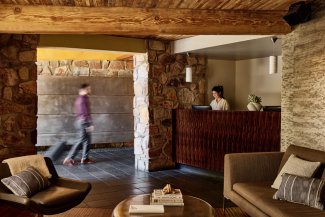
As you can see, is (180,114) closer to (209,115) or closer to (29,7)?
(209,115)

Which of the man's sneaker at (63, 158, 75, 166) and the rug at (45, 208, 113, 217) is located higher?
the man's sneaker at (63, 158, 75, 166)

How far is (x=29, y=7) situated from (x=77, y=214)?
7.71 ft

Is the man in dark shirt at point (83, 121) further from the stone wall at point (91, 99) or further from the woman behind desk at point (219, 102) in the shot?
the woman behind desk at point (219, 102)

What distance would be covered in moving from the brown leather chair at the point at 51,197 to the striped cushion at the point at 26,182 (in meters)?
0.05

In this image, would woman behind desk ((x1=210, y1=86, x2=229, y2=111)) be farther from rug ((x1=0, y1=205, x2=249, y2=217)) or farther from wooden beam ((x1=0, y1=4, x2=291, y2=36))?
rug ((x1=0, y1=205, x2=249, y2=217))

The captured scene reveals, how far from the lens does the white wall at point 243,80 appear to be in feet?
24.0

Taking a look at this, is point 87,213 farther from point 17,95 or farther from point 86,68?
point 86,68

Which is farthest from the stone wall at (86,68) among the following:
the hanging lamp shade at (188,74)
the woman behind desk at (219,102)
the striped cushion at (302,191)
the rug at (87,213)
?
the striped cushion at (302,191)

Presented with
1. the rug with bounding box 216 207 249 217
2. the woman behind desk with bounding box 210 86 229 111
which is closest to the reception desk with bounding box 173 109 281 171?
the woman behind desk with bounding box 210 86 229 111

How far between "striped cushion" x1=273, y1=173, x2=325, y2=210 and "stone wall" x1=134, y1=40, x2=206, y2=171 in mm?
3399

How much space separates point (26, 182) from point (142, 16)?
2.12 m

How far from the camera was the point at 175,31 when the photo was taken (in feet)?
13.1

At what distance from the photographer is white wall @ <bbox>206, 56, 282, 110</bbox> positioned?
24.0ft

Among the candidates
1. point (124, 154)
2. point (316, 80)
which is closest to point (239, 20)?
point (316, 80)
